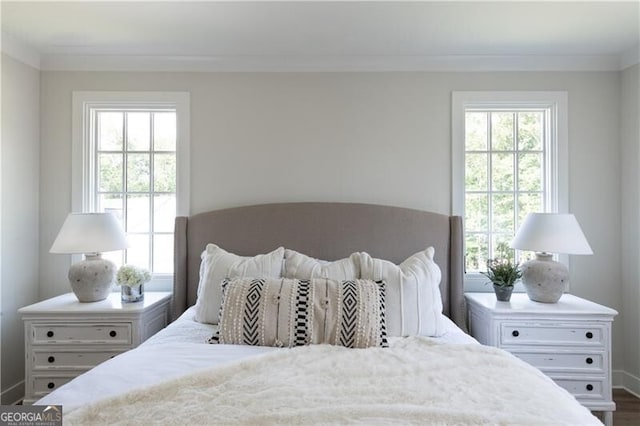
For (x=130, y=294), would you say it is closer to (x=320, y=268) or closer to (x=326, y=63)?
(x=320, y=268)

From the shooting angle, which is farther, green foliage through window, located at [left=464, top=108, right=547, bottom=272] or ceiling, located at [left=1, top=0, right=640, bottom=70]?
green foliage through window, located at [left=464, top=108, right=547, bottom=272]

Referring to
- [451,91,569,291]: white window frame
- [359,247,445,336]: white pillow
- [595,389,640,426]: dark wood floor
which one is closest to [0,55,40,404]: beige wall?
[359,247,445,336]: white pillow

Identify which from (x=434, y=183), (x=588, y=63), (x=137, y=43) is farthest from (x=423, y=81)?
(x=137, y=43)

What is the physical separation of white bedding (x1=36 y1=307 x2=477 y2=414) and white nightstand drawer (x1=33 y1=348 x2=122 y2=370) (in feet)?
2.27

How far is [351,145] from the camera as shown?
2.80 m

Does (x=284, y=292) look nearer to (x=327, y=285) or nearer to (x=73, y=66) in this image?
(x=327, y=285)

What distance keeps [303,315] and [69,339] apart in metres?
1.57

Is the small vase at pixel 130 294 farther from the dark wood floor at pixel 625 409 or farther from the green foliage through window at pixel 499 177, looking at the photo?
the dark wood floor at pixel 625 409

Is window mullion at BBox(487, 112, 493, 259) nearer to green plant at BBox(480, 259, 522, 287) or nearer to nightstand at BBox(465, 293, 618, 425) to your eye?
green plant at BBox(480, 259, 522, 287)

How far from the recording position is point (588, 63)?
110 inches

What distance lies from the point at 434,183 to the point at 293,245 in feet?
3.78

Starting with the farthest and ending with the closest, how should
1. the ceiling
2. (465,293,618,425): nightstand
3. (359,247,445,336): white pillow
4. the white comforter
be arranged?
(465,293,618,425): nightstand
the ceiling
(359,247,445,336): white pillow
the white comforter

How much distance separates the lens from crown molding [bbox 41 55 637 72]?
2.77 metres

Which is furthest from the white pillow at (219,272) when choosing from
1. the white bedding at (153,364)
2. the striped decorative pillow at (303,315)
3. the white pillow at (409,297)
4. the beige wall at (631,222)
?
the beige wall at (631,222)
